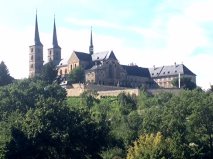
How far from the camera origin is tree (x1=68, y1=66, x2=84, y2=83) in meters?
96.4

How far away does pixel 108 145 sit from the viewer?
163 ft

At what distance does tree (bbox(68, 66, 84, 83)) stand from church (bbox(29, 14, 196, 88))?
1486 millimetres

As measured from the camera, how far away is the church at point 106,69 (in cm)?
10194

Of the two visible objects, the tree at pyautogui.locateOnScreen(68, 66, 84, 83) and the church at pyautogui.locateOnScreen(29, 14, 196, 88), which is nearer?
the tree at pyautogui.locateOnScreen(68, 66, 84, 83)

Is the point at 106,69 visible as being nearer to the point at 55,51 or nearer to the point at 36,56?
the point at 36,56

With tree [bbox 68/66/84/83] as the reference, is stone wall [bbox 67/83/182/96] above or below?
below

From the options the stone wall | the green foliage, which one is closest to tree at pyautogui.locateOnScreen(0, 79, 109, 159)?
the green foliage

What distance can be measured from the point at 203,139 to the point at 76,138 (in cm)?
1273

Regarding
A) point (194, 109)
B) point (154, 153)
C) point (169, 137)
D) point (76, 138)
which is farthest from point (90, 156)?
point (194, 109)

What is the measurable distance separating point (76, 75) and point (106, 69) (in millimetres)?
6495

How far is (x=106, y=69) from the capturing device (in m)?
102

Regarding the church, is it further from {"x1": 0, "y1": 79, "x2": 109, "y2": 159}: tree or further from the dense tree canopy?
{"x1": 0, "y1": 79, "x2": 109, "y2": 159}: tree

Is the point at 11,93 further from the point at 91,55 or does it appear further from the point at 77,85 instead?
the point at 91,55

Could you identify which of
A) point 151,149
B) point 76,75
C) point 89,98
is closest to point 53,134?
point 151,149
